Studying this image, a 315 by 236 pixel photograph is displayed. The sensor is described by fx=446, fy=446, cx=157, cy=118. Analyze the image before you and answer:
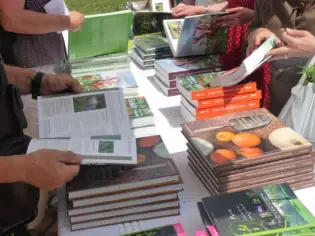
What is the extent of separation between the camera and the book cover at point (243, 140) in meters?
1.13

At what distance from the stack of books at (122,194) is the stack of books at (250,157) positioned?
4.5 inches

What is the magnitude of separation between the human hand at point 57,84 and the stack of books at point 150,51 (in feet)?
2.07

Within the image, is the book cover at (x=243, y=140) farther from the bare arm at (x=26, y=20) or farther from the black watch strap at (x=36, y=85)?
the bare arm at (x=26, y=20)

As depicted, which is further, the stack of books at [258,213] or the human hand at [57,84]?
the human hand at [57,84]

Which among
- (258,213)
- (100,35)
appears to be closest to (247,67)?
(258,213)

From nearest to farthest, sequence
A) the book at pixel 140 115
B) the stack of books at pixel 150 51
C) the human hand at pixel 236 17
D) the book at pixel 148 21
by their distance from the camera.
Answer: the book at pixel 140 115 < the human hand at pixel 236 17 < the stack of books at pixel 150 51 < the book at pixel 148 21

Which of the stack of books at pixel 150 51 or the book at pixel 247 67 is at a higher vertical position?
the book at pixel 247 67

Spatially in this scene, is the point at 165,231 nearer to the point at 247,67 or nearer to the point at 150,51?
the point at 247,67

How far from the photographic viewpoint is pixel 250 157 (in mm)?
1126

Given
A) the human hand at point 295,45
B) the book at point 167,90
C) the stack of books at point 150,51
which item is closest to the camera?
the human hand at point 295,45

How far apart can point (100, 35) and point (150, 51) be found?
240 mm

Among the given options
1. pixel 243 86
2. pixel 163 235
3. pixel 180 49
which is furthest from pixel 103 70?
pixel 163 235

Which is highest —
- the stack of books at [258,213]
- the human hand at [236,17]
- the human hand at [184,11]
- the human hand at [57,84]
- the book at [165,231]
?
the human hand at [236,17]

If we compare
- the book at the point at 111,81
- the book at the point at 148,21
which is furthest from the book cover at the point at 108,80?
the book at the point at 148,21
